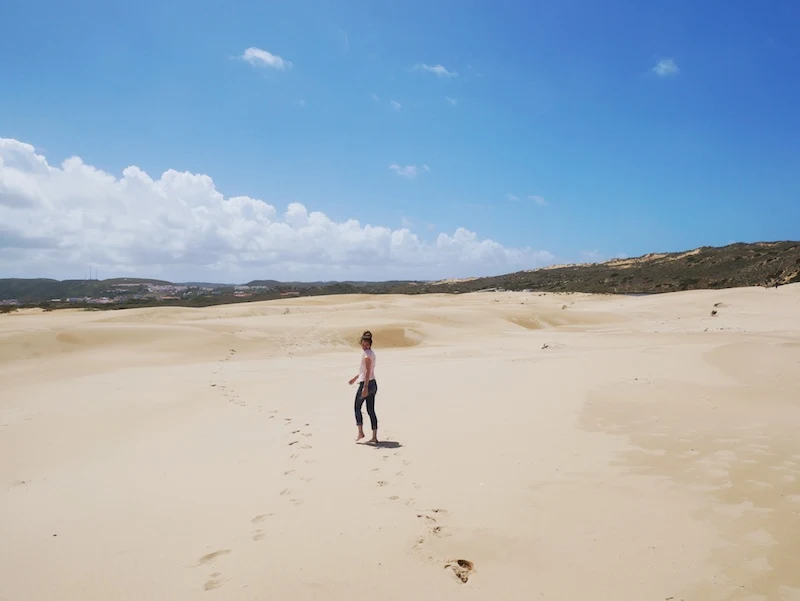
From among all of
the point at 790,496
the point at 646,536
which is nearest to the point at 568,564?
the point at 646,536

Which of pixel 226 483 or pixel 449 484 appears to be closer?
pixel 449 484

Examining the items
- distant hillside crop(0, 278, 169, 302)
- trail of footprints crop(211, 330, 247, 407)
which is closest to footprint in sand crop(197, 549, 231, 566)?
trail of footprints crop(211, 330, 247, 407)

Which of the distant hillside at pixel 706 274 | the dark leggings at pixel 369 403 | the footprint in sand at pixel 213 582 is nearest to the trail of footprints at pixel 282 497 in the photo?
the footprint in sand at pixel 213 582

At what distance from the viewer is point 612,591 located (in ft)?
10.4

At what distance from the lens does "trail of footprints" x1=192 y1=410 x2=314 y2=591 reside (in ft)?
11.5

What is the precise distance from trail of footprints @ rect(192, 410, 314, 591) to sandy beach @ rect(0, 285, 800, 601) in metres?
0.03

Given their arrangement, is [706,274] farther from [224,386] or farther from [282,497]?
[282,497]

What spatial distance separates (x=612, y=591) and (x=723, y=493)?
2187 mm

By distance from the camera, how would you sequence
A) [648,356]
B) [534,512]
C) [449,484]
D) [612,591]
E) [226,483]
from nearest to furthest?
[612,591] < [534,512] < [449,484] < [226,483] < [648,356]

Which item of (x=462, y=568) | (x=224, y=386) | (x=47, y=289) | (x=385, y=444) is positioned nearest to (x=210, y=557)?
(x=462, y=568)

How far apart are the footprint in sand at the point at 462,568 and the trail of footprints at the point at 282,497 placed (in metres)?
1.66

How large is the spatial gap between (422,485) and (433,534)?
115cm

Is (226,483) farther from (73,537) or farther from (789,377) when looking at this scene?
(789,377)

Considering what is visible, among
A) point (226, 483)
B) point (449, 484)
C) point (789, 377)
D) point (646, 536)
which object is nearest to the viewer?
point (646, 536)
